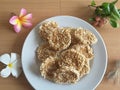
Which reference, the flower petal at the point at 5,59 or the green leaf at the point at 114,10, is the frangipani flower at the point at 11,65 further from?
the green leaf at the point at 114,10

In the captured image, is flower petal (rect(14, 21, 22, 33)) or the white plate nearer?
the white plate

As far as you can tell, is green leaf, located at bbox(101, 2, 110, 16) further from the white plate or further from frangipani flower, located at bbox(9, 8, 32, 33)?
frangipani flower, located at bbox(9, 8, 32, 33)

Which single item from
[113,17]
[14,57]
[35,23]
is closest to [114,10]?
[113,17]

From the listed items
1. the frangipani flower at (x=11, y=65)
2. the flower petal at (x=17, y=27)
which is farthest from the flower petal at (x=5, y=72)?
the flower petal at (x=17, y=27)

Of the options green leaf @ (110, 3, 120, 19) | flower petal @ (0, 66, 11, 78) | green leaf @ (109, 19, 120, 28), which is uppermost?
green leaf @ (110, 3, 120, 19)

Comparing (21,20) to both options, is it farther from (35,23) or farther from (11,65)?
(11,65)

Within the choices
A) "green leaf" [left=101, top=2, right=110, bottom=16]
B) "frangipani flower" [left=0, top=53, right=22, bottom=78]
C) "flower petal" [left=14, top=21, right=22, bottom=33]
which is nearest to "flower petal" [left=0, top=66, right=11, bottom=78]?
"frangipani flower" [left=0, top=53, right=22, bottom=78]
